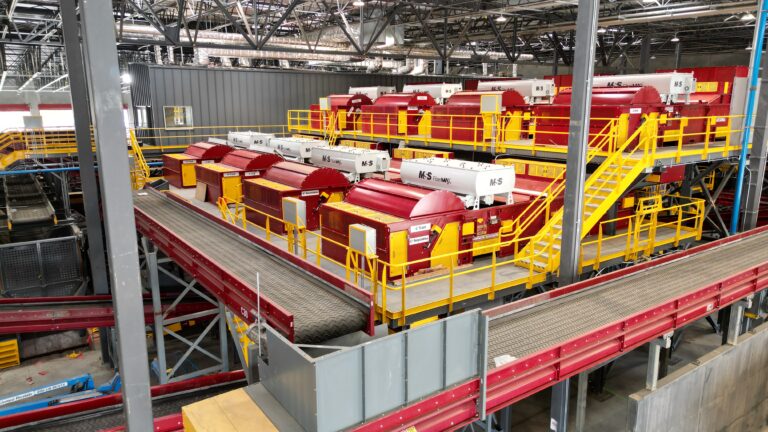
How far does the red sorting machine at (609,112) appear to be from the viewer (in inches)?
593

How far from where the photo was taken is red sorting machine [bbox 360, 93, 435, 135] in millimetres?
22219

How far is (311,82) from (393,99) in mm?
11409

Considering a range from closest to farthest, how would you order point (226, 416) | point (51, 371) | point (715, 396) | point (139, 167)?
1. point (226, 416)
2. point (715, 396)
3. point (51, 371)
4. point (139, 167)

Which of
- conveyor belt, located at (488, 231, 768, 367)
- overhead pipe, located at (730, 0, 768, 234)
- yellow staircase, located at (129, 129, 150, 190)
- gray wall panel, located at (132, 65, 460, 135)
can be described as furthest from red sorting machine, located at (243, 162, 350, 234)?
gray wall panel, located at (132, 65, 460, 135)

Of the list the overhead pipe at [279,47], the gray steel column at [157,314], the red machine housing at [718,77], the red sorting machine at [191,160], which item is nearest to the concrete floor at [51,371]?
the gray steel column at [157,314]

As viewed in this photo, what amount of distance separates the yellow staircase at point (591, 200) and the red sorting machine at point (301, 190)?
5688 millimetres

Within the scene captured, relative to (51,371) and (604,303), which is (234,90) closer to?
(51,371)

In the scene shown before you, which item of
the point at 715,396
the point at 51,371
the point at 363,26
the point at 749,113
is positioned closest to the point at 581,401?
the point at 715,396

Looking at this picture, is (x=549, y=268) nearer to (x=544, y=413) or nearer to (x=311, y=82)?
(x=544, y=413)

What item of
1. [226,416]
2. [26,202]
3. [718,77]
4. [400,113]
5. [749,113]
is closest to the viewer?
[226,416]

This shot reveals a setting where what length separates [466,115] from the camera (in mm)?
18844

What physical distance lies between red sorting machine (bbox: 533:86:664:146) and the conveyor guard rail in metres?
4.08

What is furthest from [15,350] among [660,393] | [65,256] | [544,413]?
[660,393]

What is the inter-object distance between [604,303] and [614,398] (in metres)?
5.89
